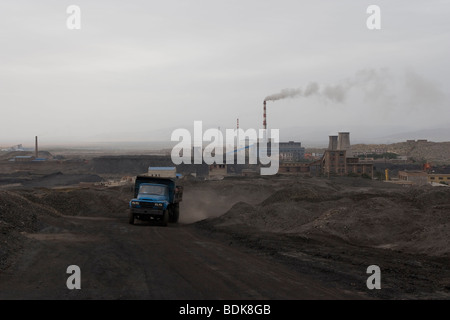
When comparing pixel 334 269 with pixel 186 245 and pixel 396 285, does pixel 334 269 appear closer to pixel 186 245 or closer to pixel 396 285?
pixel 396 285

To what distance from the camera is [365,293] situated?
1152 cm

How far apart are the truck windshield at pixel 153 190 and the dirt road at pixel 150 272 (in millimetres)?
6615

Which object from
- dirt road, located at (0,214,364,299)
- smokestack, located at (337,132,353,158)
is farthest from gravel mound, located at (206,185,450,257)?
smokestack, located at (337,132,353,158)

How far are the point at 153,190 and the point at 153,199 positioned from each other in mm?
852

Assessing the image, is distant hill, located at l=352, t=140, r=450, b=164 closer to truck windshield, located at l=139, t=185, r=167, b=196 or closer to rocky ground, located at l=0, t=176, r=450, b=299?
rocky ground, located at l=0, t=176, r=450, b=299

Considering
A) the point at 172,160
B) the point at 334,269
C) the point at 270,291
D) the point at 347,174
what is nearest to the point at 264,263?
the point at 334,269

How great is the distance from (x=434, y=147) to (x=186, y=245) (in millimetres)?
185130

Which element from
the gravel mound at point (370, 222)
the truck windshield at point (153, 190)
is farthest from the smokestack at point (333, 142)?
the truck windshield at point (153, 190)

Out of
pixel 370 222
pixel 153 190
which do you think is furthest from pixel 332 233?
pixel 153 190

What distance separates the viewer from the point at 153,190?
88.8ft

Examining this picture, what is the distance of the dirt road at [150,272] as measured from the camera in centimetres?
1100

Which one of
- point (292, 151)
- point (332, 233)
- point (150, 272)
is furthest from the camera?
point (292, 151)

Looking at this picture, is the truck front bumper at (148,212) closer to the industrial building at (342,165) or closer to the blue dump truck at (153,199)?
the blue dump truck at (153,199)

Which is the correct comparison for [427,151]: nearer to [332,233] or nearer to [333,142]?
[333,142]
